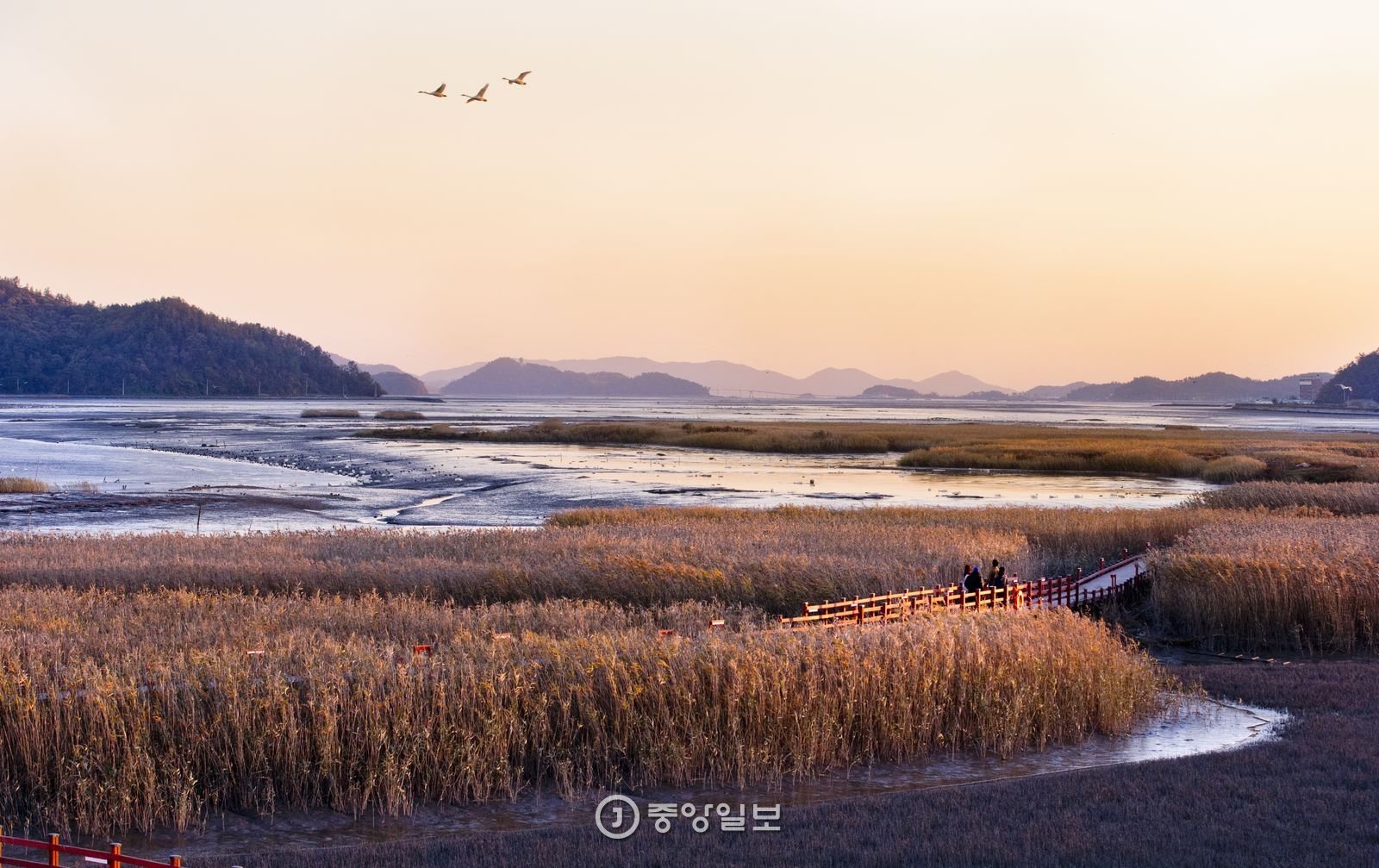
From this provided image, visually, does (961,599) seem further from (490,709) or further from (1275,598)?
(490,709)

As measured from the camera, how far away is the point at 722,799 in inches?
513

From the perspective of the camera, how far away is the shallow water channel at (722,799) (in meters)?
11.7

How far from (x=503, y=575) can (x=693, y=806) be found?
1424 cm

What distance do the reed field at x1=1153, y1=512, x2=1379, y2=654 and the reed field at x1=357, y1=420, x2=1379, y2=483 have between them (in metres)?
39.1

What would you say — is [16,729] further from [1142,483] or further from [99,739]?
[1142,483]

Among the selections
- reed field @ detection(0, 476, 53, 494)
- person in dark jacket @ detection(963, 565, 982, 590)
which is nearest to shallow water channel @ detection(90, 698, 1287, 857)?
person in dark jacket @ detection(963, 565, 982, 590)

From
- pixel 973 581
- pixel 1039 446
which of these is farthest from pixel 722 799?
pixel 1039 446

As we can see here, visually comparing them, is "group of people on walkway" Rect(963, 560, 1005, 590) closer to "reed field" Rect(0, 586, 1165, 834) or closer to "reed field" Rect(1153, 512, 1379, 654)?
"reed field" Rect(1153, 512, 1379, 654)

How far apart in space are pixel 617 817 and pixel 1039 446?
80278 mm

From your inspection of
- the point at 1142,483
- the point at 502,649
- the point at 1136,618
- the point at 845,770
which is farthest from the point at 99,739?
the point at 1142,483

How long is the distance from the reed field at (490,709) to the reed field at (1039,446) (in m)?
50.6

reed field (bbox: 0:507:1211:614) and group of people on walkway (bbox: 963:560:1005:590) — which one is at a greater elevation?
group of people on walkway (bbox: 963:560:1005:590)

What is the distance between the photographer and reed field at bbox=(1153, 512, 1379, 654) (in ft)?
74.7

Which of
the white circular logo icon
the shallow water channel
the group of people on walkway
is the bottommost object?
the shallow water channel
